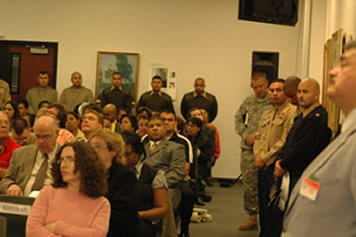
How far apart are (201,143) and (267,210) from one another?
251 cm

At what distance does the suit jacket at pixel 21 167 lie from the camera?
145 inches

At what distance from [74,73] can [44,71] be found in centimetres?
82

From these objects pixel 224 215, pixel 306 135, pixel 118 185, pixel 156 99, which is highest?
pixel 156 99

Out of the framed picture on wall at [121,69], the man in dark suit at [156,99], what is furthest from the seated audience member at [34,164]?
the framed picture on wall at [121,69]

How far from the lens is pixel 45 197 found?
9.22 feet

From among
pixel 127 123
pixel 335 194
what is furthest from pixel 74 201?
pixel 127 123

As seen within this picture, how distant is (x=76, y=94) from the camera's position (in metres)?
9.89

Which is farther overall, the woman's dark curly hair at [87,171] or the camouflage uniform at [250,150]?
the camouflage uniform at [250,150]

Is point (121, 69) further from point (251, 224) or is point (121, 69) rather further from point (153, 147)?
point (153, 147)

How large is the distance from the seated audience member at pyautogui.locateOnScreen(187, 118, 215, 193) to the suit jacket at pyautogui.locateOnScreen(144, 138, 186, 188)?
2348mm

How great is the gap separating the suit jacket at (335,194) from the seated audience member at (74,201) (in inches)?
55.8

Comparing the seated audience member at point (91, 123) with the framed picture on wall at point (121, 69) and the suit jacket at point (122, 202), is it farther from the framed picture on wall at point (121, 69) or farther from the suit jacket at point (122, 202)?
the framed picture on wall at point (121, 69)

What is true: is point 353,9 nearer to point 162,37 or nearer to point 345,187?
point 345,187

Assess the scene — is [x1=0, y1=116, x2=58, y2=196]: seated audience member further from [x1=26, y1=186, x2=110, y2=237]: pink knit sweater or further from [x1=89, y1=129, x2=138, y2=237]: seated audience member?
[x1=26, y1=186, x2=110, y2=237]: pink knit sweater
